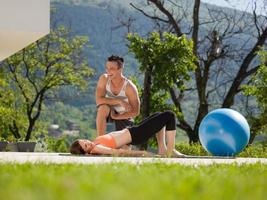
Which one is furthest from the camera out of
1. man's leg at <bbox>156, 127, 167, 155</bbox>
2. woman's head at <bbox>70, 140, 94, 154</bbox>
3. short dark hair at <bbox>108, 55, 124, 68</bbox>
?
short dark hair at <bbox>108, 55, 124, 68</bbox>

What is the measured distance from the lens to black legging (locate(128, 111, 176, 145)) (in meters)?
8.58

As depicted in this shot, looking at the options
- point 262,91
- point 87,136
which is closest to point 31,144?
point 262,91

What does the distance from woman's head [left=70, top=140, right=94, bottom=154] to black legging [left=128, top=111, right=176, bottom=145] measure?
580 millimetres

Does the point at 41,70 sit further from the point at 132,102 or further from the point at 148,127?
the point at 148,127

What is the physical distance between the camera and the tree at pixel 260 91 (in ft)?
70.4

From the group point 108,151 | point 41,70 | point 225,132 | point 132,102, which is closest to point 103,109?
point 132,102

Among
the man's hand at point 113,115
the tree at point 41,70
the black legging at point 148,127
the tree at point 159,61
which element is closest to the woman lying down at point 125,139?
the black legging at point 148,127

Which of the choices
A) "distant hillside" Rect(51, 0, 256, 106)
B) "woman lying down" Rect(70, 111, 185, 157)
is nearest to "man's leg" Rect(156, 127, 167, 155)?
"woman lying down" Rect(70, 111, 185, 157)

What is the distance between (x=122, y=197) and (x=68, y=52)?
33760 millimetres

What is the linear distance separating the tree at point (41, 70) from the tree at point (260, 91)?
514 inches

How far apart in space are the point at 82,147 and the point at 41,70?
27.3 m

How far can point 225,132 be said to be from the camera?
9844 millimetres

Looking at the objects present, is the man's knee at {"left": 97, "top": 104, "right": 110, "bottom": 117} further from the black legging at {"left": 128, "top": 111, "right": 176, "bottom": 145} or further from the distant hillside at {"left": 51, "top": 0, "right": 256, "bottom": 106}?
the distant hillside at {"left": 51, "top": 0, "right": 256, "bottom": 106}

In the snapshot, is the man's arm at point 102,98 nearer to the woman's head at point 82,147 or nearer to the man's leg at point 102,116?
the man's leg at point 102,116
